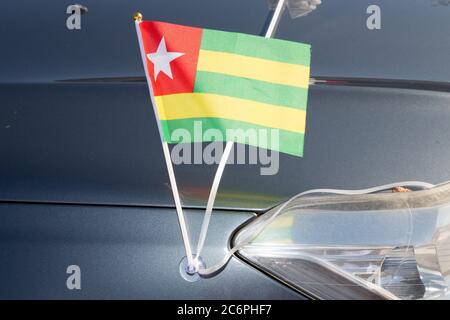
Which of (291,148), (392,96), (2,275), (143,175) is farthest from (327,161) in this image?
(2,275)

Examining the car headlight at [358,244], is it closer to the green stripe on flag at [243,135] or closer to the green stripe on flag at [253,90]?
the green stripe on flag at [243,135]

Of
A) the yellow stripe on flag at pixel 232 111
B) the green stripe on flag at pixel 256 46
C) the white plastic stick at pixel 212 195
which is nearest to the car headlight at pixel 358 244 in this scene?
the white plastic stick at pixel 212 195

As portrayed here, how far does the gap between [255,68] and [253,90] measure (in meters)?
0.05

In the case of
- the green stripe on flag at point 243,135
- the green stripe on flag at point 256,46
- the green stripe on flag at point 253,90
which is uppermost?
the green stripe on flag at point 256,46

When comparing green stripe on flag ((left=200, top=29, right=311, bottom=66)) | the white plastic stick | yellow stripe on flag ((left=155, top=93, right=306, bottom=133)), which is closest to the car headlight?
the white plastic stick

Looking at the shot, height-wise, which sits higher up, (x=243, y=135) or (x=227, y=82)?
(x=227, y=82)

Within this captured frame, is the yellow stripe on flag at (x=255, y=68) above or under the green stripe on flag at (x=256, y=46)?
under

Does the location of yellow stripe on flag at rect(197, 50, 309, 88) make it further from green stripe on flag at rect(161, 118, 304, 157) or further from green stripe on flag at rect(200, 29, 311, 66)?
green stripe on flag at rect(161, 118, 304, 157)

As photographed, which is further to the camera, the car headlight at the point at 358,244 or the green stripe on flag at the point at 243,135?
the green stripe on flag at the point at 243,135

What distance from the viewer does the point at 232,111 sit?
59.6 inches

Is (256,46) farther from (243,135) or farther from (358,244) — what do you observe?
(358,244)

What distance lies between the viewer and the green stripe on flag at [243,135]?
1492 millimetres

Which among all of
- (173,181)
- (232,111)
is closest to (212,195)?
(173,181)

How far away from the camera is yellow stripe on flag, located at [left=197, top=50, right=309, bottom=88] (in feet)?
5.03
